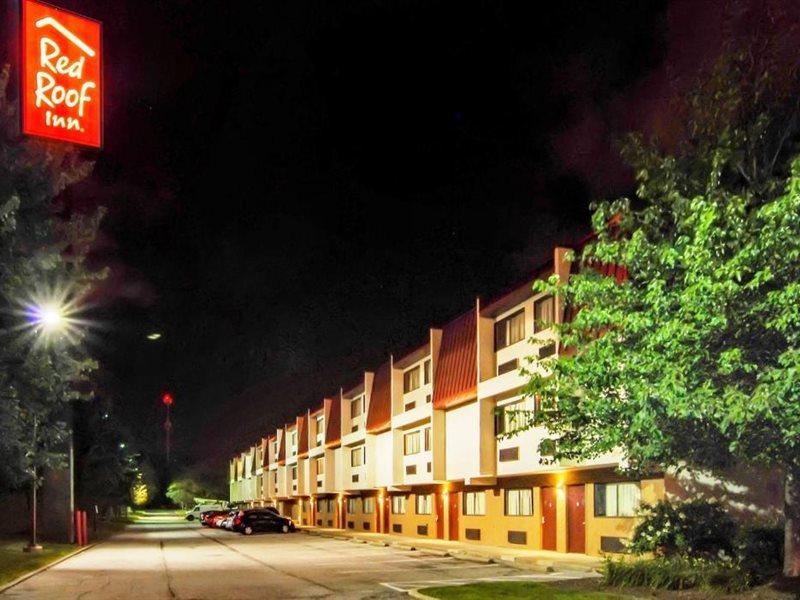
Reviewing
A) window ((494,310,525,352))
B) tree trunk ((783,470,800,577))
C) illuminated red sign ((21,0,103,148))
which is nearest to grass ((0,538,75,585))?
illuminated red sign ((21,0,103,148))

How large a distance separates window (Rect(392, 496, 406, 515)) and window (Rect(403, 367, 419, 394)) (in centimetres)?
591

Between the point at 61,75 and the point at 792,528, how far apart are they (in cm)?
1197

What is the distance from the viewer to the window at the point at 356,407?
54.0 m

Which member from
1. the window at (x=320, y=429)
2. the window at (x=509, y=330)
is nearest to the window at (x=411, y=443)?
the window at (x=509, y=330)

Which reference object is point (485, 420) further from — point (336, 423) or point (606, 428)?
point (336, 423)

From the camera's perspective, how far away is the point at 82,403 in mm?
44969

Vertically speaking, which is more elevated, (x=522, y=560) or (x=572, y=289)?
(x=572, y=289)

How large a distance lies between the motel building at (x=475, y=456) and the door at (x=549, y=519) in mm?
42

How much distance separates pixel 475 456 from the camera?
3350cm

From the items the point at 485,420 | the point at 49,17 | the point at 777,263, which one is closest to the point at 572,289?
the point at 777,263

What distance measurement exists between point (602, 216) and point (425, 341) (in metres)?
26.3

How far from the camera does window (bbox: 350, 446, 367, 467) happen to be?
52.7 m

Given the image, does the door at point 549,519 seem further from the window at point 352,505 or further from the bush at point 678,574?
the window at point 352,505

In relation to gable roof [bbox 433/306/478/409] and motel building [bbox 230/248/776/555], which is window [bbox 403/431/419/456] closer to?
motel building [bbox 230/248/776/555]
